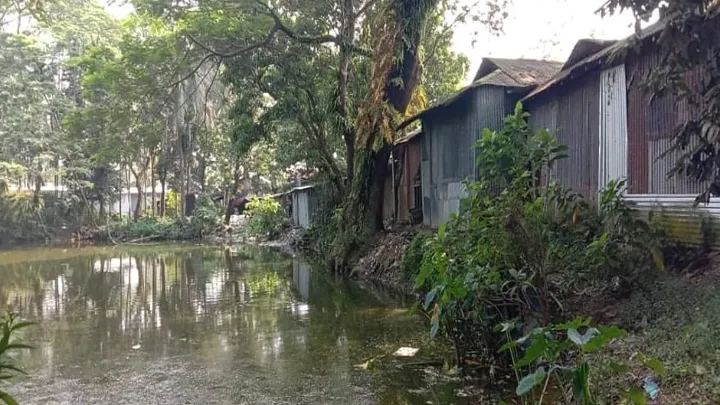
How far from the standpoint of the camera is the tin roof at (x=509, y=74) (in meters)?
11.3

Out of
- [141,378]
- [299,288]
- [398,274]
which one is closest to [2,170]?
[299,288]

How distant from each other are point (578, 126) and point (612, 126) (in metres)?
0.94

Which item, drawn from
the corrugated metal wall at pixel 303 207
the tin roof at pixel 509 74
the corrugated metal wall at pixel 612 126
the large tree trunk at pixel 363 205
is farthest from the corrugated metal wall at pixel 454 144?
the corrugated metal wall at pixel 303 207

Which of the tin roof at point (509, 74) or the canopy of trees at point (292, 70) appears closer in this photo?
the tin roof at point (509, 74)

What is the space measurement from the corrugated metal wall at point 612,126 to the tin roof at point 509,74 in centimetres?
284

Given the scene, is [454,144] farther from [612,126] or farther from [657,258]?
[657,258]

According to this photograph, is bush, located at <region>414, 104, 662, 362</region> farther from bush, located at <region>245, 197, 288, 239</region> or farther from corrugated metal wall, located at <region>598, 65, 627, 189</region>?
bush, located at <region>245, 197, 288, 239</region>

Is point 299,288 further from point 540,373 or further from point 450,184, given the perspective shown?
point 540,373

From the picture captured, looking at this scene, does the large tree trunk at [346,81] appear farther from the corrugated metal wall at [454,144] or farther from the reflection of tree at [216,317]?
the reflection of tree at [216,317]

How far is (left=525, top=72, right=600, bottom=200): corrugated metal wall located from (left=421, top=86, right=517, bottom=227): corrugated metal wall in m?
1.54

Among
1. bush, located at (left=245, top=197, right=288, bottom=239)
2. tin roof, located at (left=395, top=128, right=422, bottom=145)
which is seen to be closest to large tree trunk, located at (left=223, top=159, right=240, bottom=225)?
bush, located at (left=245, top=197, right=288, bottom=239)

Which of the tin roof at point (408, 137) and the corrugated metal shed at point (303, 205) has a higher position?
the tin roof at point (408, 137)

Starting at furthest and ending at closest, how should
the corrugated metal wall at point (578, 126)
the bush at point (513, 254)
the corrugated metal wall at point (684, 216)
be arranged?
the corrugated metal wall at point (578, 126), the corrugated metal wall at point (684, 216), the bush at point (513, 254)

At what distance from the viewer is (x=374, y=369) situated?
6465 mm
